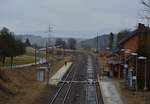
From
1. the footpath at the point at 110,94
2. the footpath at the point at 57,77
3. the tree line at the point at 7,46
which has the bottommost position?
the footpath at the point at 110,94

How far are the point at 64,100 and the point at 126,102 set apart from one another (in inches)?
230

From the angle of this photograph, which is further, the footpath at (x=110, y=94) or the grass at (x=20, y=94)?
the footpath at (x=110, y=94)

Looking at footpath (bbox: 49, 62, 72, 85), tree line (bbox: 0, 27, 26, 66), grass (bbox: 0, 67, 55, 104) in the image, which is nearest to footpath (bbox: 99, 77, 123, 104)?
grass (bbox: 0, 67, 55, 104)

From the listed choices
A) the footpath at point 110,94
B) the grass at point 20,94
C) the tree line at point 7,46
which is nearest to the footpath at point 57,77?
the grass at point 20,94

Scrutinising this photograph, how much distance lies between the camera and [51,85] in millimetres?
56656

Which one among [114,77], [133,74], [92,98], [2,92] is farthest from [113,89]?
[114,77]

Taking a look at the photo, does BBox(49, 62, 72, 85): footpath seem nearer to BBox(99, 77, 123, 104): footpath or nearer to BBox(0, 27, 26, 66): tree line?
BBox(99, 77, 123, 104): footpath

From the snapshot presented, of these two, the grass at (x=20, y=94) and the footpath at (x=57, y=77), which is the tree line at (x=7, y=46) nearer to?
the footpath at (x=57, y=77)

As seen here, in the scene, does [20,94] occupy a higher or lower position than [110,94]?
higher

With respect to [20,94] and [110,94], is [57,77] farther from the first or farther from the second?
[20,94]

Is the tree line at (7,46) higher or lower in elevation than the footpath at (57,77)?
higher

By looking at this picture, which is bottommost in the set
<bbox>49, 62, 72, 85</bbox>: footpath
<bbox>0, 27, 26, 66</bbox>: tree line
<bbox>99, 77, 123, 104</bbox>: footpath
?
<bbox>99, 77, 123, 104</bbox>: footpath

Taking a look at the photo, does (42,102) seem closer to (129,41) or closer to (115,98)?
(115,98)

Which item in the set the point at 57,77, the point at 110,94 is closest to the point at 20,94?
the point at 110,94
